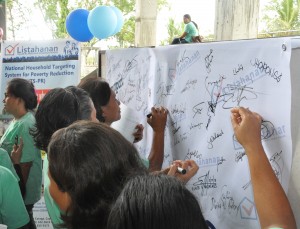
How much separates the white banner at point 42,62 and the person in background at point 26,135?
1025 millimetres

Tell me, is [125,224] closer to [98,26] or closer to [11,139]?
[11,139]

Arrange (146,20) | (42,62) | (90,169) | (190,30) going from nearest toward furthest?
1. (90,169)
2. (42,62)
3. (146,20)
4. (190,30)

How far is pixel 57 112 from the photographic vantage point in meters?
2.02

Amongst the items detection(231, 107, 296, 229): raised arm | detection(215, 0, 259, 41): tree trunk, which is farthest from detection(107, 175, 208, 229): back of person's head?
detection(215, 0, 259, 41): tree trunk

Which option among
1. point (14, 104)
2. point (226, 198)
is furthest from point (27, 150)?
point (226, 198)

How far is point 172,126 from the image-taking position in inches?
98.4
